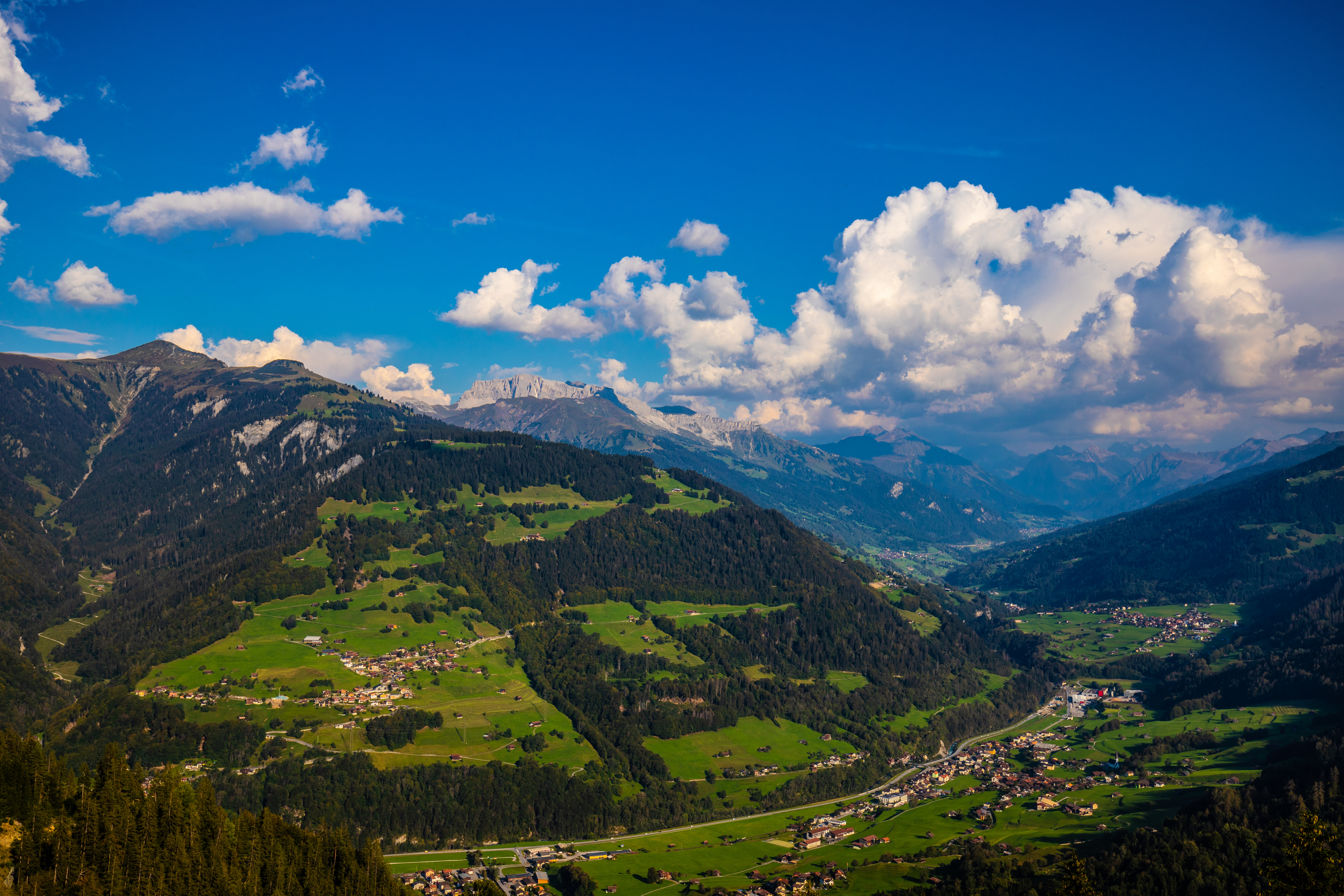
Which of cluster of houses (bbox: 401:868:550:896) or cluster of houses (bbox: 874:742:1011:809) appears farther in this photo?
cluster of houses (bbox: 874:742:1011:809)

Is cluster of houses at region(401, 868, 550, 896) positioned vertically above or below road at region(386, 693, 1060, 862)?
above

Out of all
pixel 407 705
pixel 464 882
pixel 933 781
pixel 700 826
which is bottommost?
pixel 933 781

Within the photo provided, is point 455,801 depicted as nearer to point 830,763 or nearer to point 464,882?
point 464,882

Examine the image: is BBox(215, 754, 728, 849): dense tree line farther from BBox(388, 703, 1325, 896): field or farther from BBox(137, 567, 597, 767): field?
BBox(137, 567, 597, 767): field

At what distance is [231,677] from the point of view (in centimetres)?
18850

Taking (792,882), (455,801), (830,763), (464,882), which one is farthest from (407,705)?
(830,763)

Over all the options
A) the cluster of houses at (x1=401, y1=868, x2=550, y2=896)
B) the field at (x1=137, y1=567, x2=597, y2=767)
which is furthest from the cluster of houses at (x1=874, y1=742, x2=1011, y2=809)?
the cluster of houses at (x1=401, y1=868, x2=550, y2=896)

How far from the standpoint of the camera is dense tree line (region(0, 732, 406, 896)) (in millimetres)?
74375

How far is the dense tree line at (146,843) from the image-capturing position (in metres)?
74.4

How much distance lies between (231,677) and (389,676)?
36189mm

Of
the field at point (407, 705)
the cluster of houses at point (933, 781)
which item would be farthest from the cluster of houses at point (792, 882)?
the field at point (407, 705)

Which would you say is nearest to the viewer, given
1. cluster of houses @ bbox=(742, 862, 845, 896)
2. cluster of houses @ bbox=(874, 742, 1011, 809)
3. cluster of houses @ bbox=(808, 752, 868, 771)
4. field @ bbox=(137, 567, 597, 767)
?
cluster of houses @ bbox=(742, 862, 845, 896)

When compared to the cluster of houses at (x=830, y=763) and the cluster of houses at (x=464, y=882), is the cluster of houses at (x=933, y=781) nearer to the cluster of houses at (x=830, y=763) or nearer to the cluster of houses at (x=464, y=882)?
the cluster of houses at (x=830, y=763)

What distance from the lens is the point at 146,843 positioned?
262 feet
